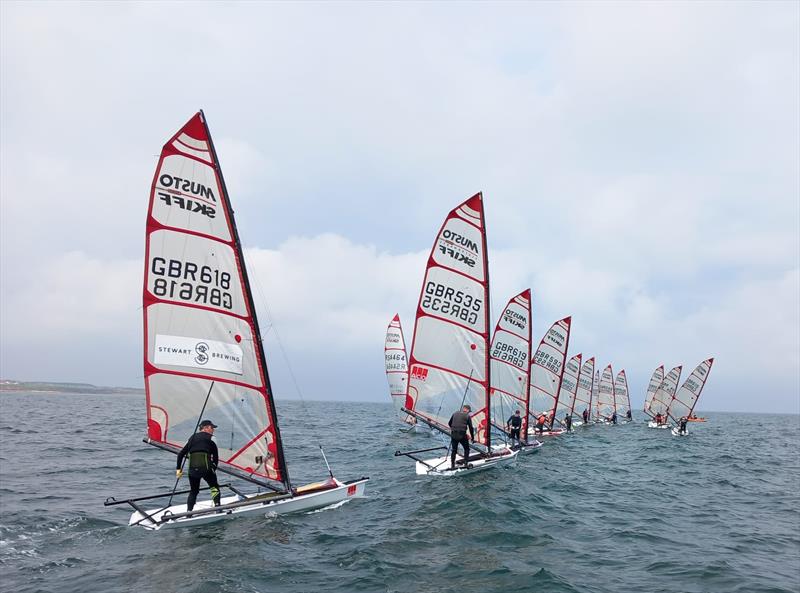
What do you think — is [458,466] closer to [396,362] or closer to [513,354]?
[513,354]

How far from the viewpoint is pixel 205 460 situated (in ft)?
37.4

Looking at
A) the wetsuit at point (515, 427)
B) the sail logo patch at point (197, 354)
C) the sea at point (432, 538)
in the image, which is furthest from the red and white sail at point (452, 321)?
the sail logo patch at point (197, 354)

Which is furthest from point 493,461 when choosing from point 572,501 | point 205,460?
point 205,460

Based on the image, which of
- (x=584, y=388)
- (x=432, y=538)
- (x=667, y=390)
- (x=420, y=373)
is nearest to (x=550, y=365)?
(x=420, y=373)

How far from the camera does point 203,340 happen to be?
12.3m

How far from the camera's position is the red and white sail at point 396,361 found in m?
40.1

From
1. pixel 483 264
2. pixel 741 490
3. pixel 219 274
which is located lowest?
pixel 741 490

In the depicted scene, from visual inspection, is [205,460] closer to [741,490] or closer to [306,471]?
[306,471]

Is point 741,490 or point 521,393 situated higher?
point 521,393

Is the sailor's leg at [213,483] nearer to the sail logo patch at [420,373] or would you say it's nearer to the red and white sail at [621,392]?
the sail logo patch at [420,373]

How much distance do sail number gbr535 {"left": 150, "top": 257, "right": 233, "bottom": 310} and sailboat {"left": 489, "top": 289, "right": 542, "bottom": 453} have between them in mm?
16963

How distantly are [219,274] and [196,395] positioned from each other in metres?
2.85

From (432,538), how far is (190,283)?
759cm

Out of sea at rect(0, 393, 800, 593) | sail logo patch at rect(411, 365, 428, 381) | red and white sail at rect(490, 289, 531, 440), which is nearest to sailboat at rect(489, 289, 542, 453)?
red and white sail at rect(490, 289, 531, 440)
